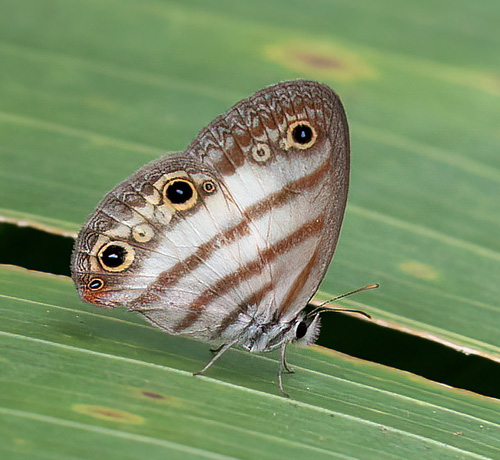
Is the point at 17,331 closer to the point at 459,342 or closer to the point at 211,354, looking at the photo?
the point at 211,354

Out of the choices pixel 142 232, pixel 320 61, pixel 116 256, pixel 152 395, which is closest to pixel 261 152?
pixel 142 232

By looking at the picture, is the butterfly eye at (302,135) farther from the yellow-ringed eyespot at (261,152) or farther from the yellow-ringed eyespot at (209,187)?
the yellow-ringed eyespot at (209,187)

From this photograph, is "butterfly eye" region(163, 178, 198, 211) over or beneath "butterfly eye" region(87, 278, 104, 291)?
over

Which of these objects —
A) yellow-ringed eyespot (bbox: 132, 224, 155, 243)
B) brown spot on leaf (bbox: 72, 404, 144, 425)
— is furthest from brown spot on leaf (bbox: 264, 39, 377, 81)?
brown spot on leaf (bbox: 72, 404, 144, 425)

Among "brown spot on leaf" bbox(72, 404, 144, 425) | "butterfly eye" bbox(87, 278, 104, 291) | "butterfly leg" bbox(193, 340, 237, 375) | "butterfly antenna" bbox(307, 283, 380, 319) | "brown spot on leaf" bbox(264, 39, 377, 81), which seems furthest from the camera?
"brown spot on leaf" bbox(264, 39, 377, 81)

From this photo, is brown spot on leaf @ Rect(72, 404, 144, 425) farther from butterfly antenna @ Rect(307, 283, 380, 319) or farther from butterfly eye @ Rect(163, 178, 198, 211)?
butterfly antenna @ Rect(307, 283, 380, 319)

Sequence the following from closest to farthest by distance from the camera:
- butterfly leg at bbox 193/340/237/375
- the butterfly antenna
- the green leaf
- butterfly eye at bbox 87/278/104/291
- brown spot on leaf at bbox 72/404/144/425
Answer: brown spot on leaf at bbox 72/404/144/425 → the green leaf → butterfly leg at bbox 193/340/237/375 → butterfly eye at bbox 87/278/104/291 → the butterfly antenna

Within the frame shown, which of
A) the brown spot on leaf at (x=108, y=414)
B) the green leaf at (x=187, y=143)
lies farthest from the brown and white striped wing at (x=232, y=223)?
the brown spot on leaf at (x=108, y=414)
